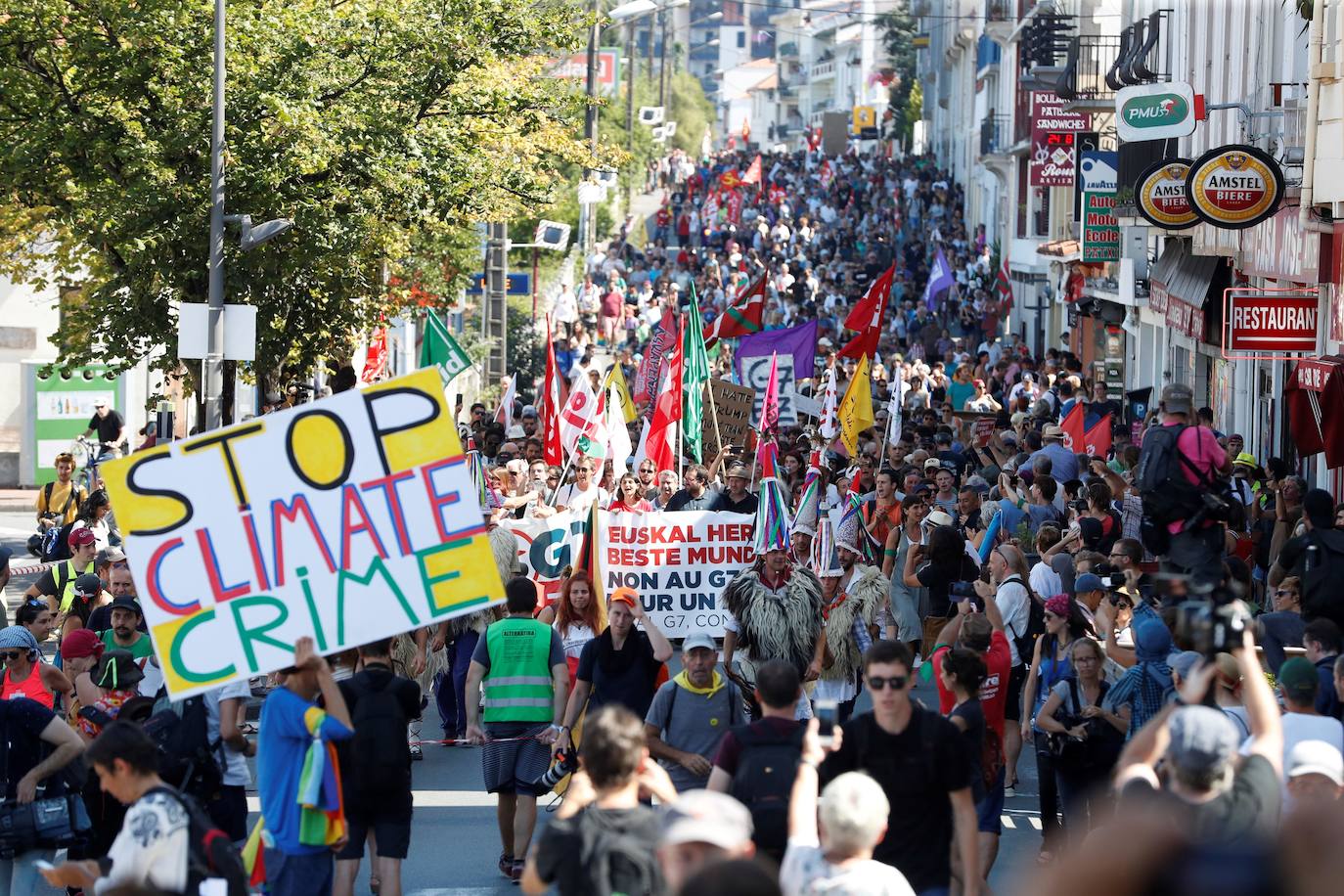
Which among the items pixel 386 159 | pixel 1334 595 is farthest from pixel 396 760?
pixel 386 159

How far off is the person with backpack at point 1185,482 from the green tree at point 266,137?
40.3 ft

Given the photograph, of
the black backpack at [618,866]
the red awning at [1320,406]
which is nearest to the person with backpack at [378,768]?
the black backpack at [618,866]

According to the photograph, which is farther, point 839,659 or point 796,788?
point 839,659

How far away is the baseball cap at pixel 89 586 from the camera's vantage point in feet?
42.4

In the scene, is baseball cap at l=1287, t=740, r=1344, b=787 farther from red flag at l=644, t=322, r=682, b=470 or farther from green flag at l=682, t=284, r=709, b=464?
green flag at l=682, t=284, r=709, b=464

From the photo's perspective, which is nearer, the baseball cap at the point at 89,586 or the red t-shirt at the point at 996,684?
the red t-shirt at the point at 996,684

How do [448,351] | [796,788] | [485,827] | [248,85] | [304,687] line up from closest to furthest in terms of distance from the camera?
[796,788]
[304,687]
[485,827]
[248,85]
[448,351]

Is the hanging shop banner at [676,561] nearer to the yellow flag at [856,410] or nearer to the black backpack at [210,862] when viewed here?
the black backpack at [210,862]

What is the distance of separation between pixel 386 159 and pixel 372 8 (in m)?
1.75

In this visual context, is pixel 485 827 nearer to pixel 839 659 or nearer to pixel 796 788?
pixel 839 659

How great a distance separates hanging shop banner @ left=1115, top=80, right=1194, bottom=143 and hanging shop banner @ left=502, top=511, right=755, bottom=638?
10669 millimetres

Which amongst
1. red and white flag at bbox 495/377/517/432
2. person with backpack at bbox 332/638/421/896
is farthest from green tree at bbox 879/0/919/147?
person with backpack at bbox 332/638/421/896

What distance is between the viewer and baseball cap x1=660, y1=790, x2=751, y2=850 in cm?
567

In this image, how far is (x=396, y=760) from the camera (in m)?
9.24
